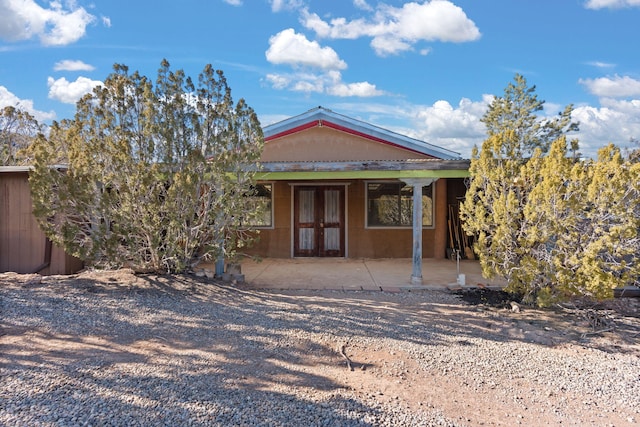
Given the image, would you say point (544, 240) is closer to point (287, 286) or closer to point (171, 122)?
point (287, 286)

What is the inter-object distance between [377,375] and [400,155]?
23.2ft

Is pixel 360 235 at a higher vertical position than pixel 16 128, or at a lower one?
lower

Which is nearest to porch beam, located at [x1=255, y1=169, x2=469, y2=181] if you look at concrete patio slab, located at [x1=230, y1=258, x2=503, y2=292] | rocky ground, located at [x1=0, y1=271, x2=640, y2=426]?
concrete patio slab, located at [x1=230, y1=258, x2=503, y2=292]

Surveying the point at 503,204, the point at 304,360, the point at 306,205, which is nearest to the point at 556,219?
the point at 503,204

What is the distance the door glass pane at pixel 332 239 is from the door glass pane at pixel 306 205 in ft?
1.78

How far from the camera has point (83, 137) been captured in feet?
20.9

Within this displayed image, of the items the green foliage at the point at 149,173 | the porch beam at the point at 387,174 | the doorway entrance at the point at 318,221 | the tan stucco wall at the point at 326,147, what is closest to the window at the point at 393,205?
the doorway entrance at the point at 318,221

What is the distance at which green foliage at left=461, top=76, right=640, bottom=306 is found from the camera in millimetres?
5000

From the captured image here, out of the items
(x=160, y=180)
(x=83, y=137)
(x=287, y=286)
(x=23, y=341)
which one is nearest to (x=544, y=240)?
(x=287, y=286)

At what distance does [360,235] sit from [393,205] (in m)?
1.19

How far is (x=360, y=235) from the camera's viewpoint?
10711 mm

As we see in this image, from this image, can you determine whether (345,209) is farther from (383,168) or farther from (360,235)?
(383,168)

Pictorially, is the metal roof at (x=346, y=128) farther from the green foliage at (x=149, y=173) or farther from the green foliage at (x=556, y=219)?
the green foliage at (x=556, y=219)

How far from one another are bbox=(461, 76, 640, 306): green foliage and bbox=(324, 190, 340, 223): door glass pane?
474 centimetres
